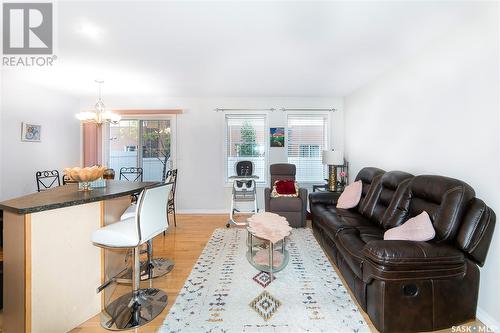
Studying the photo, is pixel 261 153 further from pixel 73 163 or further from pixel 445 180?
pixel 73 163

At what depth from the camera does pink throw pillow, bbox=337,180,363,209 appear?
3.11 meters

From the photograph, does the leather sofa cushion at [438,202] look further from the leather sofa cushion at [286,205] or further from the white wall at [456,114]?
the leather sofa cushion at [286,205]

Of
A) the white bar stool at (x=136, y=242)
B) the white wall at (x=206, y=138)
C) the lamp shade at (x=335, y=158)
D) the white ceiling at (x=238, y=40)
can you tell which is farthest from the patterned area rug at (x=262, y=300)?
the white ceiling at (x=238, y=40)

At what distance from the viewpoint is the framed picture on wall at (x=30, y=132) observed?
3.71m

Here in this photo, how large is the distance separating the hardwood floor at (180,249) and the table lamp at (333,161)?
2.21 meters

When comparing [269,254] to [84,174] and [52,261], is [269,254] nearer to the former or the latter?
[52,261]

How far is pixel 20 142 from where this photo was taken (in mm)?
3686

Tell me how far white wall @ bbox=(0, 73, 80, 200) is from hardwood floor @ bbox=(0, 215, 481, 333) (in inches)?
104

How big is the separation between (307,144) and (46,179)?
5243 mm

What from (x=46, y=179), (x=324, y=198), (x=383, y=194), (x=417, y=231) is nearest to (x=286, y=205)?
(x=324, y=198)

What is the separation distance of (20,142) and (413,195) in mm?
5803

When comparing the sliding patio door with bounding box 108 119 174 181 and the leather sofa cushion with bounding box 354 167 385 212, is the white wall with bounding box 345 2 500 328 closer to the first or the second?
the leather sofa cushion with bounding box 354 167 385 212

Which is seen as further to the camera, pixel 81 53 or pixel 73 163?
pixel 73 163

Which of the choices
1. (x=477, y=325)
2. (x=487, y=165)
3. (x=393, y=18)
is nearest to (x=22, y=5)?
(x=393, y=18)
